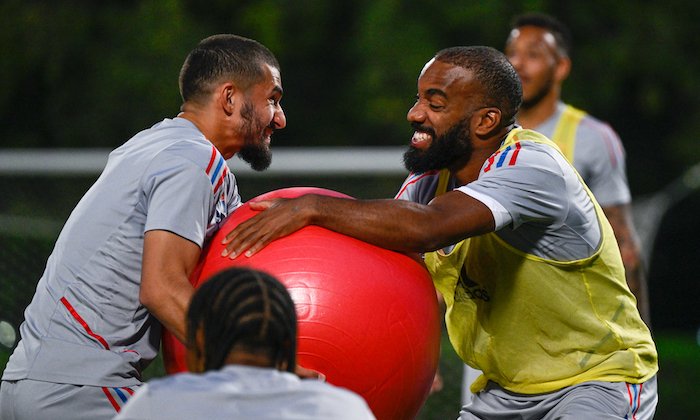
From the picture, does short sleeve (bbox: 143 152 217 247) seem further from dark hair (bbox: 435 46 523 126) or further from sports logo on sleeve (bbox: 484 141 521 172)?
dark hair (bbox: 435 46 523 126)

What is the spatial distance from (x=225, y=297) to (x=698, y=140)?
12637 millimetres

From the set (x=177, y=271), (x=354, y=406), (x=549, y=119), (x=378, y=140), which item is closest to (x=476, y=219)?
(x=177, y=271)

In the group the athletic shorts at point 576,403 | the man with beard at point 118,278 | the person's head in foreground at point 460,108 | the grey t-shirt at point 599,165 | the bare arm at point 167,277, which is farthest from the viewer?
the grey t-shirt at point 599,165

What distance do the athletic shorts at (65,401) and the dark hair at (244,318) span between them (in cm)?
116

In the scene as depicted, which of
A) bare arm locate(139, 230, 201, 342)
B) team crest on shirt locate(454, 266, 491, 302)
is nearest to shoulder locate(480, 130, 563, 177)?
team crest on shirt locate(454, 266, 491, 302)

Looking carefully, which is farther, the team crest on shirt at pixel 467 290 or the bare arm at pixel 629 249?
the bare arm at pixel 629 249

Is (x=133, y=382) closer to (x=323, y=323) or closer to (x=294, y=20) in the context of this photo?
(x=323, y=323)

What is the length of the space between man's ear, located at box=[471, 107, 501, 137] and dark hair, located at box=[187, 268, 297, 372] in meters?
1.85

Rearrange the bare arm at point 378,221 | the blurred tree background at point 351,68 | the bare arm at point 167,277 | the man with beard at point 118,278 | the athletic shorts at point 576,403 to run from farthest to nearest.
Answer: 1. the blurred tree background at point 351,68
2. the athletic shorts at point 576,403
3. the bare arm at point 378,221
4. the man with beard at point 118,278
5. the bare arm at point 167,277

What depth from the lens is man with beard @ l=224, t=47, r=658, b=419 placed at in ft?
14.0

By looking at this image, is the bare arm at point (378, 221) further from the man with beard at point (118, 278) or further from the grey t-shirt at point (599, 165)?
the grey t-shirt at point (599, 165)

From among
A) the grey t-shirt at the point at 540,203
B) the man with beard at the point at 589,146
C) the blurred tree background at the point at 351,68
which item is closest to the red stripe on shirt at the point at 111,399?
the grey t-shirt at the point at 540,203

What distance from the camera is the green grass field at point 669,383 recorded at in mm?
9070

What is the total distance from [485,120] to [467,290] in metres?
0.72
